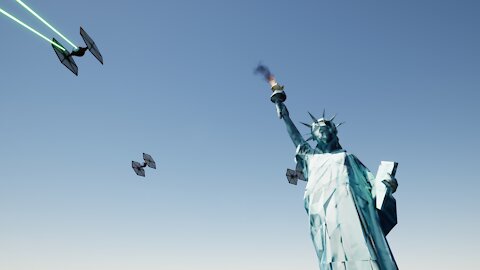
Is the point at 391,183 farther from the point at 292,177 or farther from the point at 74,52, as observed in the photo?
the point at 74,52

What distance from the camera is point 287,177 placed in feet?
48.8

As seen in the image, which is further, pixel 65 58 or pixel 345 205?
pixel 345 205

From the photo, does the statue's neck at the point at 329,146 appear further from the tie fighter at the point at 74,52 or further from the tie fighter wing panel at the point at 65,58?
the tie fighter wing panel at the point at 65,58

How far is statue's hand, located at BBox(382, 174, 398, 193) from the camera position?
414 inches

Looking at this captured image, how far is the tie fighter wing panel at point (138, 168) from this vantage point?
14508mm

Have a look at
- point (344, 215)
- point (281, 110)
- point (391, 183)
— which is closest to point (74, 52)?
point (281, 110)

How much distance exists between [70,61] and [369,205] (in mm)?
10197

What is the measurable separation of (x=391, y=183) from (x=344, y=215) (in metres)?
1.82

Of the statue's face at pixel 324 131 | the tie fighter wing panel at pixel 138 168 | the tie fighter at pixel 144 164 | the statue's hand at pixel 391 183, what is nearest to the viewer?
the statue's hand at pixel 391 183

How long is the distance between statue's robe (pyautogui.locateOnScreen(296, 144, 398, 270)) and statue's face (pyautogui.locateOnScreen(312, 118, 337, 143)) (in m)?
0.66

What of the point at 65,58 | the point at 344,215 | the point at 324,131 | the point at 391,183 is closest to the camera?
the point at 65,58

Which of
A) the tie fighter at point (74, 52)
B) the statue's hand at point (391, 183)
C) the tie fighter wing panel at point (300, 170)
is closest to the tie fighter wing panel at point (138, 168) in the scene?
the tie fighter at point (74, 52)

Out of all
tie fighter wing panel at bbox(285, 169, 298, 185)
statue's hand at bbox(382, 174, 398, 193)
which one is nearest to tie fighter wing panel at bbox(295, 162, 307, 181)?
tie fighter wing panel at bbox(285, 169, 298, 185)

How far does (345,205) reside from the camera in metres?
10.5
